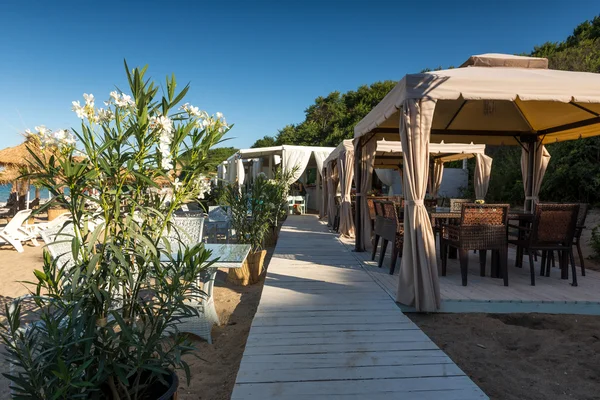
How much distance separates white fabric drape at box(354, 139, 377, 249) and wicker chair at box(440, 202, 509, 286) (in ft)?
6.86

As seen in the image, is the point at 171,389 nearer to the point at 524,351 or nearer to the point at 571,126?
the point at 524,351

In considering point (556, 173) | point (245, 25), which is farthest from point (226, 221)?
point (556, 173)

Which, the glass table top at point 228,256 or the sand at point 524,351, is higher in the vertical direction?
the glass table top at point 228,256

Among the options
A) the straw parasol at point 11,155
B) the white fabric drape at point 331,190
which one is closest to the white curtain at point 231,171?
the white fabric drape at point 331,190

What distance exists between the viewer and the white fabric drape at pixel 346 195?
7406 millimetres

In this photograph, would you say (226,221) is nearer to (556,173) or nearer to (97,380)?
(97,380)

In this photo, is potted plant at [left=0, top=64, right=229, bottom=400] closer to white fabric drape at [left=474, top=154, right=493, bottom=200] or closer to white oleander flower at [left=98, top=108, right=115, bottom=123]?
white oleander flower at [left=98, top=108, right=115, bottom=123]

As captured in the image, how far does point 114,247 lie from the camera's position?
1.22 metres

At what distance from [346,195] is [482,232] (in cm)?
386

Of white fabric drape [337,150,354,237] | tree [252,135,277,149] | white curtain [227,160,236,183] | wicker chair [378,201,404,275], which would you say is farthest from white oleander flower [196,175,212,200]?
tree [252,135,277,149]

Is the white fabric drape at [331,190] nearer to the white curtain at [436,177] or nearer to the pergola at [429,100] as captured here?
the white curtain at [436,177]

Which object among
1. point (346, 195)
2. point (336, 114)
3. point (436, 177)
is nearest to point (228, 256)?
point (346, 195)

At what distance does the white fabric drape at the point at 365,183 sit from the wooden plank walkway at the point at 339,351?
6.69ft

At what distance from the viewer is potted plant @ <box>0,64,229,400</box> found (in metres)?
1.18
